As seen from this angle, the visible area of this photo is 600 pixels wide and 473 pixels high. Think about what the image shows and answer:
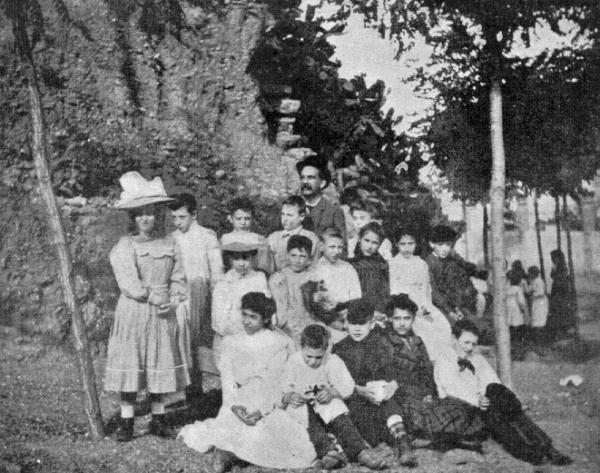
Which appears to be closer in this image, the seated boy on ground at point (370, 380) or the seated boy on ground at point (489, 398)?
the seated boy on ground at point (489, 398)

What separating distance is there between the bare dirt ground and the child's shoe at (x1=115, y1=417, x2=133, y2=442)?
0.18 ft

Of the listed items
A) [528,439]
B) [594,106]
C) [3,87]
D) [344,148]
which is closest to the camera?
[528,439]

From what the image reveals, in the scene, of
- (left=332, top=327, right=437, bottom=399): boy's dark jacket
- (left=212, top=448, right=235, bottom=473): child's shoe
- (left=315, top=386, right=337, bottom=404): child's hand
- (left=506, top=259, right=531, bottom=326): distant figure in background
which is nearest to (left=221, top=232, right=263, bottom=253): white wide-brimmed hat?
(left=332, top=327, right=437, bottom=399): boy's dark jacket

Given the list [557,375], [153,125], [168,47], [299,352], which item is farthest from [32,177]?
[557,375]

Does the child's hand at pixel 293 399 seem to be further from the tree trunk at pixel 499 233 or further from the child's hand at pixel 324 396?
the tree trunk at pixel 499 233

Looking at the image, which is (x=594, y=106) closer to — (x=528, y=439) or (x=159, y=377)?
(x=528, y=439)

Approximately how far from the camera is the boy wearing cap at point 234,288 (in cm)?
491

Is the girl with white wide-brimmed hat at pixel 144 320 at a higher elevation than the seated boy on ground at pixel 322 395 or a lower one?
higher

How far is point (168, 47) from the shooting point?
283 inches

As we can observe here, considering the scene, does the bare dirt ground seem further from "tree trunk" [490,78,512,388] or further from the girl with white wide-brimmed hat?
"tree trunk" [490,78,512,388]

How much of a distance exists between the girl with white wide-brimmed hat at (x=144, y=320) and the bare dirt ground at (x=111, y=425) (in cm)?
32

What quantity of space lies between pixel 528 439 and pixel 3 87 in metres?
5.16

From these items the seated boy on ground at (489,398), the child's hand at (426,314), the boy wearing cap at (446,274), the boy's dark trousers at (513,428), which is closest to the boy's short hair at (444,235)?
the boy wearing cap at (446,274)

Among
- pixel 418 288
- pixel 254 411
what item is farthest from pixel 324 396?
pixel 418 288
